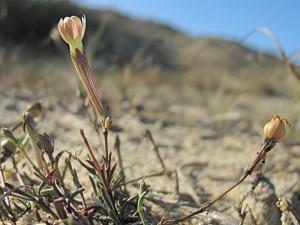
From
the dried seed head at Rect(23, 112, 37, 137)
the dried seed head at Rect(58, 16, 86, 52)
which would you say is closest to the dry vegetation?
the dried seed head at Rect(23, 112, 37, 137)

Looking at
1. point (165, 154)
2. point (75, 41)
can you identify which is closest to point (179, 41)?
point (165, 154)

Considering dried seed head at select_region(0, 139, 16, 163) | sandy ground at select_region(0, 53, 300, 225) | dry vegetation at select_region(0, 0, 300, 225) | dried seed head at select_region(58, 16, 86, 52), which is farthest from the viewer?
sandy ground at select_region(0, 53, 300, 225)

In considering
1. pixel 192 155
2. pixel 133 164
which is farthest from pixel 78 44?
pixel 192 155

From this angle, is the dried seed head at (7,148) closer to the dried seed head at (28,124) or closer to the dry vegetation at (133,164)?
the dry vegetation at (133,164)

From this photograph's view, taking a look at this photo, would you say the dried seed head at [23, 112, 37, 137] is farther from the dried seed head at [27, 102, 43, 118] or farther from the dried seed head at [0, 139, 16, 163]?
the dried seed head at [27, 102, 43, 118]

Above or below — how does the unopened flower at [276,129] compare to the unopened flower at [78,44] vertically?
below

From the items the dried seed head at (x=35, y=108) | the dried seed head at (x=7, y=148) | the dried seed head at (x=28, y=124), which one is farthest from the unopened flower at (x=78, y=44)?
the dried seed head at (x=35, y=108)

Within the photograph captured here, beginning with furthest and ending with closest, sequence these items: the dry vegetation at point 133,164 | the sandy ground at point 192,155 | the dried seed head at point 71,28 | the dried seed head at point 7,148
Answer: the sandy ground at point 192,155, the dried seed head at point 7,148, the dry vegetation at point 133,164, the dried seed head at point 71,28

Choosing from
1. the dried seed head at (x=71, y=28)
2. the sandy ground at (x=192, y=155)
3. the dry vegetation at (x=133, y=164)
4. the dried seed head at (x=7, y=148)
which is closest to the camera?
the dried seed head at (x=71, y=28)

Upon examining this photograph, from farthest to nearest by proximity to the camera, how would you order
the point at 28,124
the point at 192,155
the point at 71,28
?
the point at 192,155 < the point at 28,124 < the point at 71,28

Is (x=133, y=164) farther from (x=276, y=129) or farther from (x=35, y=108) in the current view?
(x=276, y=129)

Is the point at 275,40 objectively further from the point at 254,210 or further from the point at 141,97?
the point at 141,97
